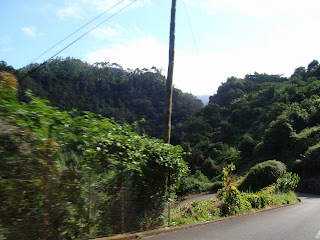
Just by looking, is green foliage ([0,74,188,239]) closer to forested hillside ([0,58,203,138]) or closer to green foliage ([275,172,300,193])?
forested hillside ([0,58,203,138])

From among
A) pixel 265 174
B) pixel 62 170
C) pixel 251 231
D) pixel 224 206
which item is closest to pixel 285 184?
pixel 265 174

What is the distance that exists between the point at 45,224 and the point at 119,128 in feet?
7.32

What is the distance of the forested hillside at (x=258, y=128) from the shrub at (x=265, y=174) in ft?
45.6

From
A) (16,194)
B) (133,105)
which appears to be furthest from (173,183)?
(133,105)

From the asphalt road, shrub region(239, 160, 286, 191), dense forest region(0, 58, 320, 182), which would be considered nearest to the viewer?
the asphalt road

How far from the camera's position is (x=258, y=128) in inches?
2547

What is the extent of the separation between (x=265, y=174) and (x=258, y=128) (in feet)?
153

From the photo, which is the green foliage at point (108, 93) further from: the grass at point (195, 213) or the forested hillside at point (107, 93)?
the grass at point (195, 213)

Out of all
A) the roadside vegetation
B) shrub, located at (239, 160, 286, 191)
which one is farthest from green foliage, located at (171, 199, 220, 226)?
shrub, located at (239, 160, 286, 191)

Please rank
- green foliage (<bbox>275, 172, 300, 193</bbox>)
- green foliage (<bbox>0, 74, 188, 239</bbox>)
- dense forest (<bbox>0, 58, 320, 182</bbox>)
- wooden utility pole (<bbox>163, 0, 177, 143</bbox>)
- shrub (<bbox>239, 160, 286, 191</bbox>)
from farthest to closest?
dense forest (<bbox>0, 58, 320, 182</bbox>)
shrub (<bbox>239, 160, 286, 191</bbox>)
green foliage (<bbox>275, 172, 300, 193</bbox>)
wooden utility pole (<bbox>163, 0, 177, 143</bbox>)
green foliage (<bbox>0, 74, 188, 239</bbox>)

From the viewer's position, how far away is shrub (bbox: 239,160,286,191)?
19875 millimetres

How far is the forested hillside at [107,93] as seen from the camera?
2381cm

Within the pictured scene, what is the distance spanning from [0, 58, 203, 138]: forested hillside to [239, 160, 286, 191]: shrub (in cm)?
947

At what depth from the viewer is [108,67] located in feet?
242
